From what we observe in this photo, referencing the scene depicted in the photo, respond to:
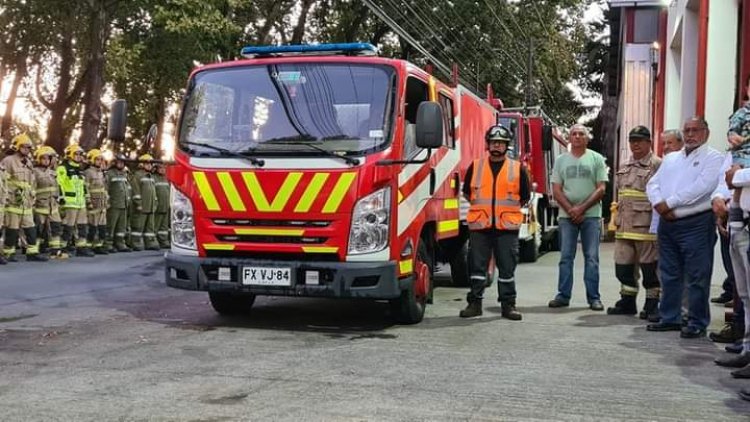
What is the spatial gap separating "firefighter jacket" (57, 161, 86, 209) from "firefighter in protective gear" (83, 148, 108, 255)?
330 millimetres

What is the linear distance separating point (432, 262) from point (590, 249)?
1892mm

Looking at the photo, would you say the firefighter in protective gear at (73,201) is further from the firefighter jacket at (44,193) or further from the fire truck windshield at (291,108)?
the fire truck windshield at (291,108)

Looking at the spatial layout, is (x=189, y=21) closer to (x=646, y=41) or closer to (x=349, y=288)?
(x=646, y=41)

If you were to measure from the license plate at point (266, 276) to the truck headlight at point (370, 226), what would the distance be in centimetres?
60

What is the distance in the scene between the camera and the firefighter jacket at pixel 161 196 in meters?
17.8

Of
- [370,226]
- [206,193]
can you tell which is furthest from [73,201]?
[370,226]

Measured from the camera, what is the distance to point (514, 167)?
320 inches

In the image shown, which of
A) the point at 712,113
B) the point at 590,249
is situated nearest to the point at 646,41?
the point at 712,113

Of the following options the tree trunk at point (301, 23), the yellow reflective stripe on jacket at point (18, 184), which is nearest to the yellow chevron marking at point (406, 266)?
the yellow reflective stripe on jacket at point (18, 184)

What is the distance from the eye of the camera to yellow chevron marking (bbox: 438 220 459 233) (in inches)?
330

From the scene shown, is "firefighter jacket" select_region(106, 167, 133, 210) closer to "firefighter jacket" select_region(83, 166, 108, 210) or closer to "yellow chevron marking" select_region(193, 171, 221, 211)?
"firefighter jacket" select_region(83, 166, 108, 210)

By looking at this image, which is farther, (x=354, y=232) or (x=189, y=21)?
(x=189, y=21)

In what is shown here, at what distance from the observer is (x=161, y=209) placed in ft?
58.6

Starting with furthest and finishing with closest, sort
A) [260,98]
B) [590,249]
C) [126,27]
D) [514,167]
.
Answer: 1. [126,27]
2. [590,249]
3. [514,167]
4. [260,98]
